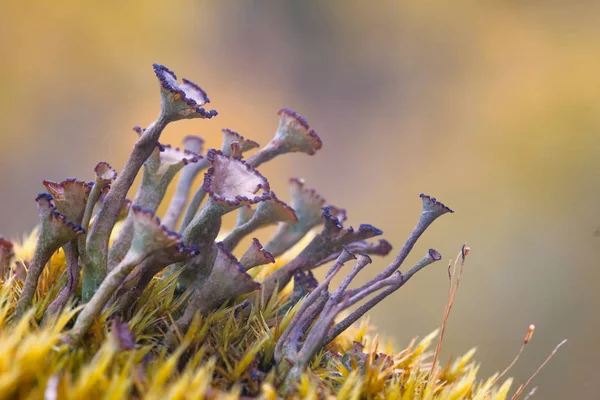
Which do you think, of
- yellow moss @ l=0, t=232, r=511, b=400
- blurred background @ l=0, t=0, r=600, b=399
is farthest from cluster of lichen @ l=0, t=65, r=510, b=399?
blurred background @ l=0, t=0, r=600, b=399

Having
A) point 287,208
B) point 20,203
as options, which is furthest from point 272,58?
point 287,208

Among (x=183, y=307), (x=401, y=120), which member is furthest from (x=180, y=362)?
(x=401, y=120)

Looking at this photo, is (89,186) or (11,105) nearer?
(89,186)

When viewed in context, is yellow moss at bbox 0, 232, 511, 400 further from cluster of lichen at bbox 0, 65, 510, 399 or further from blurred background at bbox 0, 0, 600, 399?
blurred background at bbox 0, 0, 600, 399

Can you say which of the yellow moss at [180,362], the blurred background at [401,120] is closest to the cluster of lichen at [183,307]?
the yellow moss at [180,362]

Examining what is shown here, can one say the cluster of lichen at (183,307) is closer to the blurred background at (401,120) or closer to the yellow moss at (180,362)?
the yellow moss at (180,362)

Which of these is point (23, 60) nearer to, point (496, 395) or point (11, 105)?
point (11, 105)
